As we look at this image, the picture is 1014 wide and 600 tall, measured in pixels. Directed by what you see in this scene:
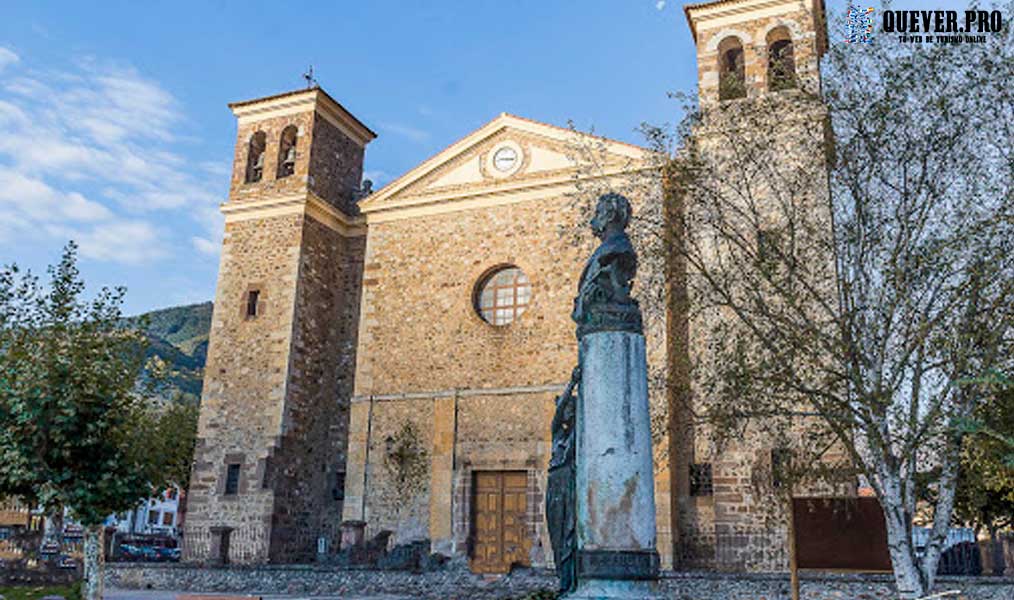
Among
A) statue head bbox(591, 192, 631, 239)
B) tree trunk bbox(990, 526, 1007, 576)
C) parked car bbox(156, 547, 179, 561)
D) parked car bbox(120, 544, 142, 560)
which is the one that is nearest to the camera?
statue head bbox(591, 192, 631, 239)

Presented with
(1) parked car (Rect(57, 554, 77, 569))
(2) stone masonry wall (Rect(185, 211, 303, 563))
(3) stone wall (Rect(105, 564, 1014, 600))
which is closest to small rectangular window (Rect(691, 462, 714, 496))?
(3) stone wall (Rect(105, 564, 1014, 600))

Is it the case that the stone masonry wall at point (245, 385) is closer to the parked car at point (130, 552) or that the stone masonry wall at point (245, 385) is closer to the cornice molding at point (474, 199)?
the cornice molding at point (474, 199)

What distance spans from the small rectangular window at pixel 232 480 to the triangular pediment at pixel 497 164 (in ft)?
20.0

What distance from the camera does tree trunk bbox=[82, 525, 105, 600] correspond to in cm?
982

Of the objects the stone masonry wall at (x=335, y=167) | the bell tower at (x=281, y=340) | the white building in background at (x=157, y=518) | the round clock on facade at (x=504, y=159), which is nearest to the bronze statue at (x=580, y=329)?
the round clock on facade at (x=504, y=159)

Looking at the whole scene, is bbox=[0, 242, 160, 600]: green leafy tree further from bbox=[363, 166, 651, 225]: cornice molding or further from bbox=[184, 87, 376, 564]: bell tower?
bbox=[363, 166, 651, 225]: cornice molding

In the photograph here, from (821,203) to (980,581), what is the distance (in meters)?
5.29

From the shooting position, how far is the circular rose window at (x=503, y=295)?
16.4 m

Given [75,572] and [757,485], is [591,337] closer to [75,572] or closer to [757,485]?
[757,485]

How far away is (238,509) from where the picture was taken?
16.3 m

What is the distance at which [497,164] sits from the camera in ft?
56.3

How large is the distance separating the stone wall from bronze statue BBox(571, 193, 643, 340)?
7104 mm

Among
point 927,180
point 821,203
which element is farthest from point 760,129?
point 927,180

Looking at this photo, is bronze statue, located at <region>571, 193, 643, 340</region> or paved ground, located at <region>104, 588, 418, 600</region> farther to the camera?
paved ground, located at <region>104, 588, 418, 600</region>
